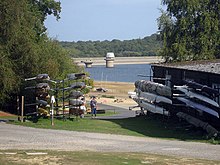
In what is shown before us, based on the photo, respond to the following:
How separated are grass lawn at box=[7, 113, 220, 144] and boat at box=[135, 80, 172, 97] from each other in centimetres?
178

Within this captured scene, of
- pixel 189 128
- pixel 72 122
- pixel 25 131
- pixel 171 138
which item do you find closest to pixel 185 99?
pixel 189 128

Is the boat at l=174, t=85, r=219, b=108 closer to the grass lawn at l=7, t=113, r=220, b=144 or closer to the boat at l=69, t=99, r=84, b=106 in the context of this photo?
the grass lawn at l=7, t=113, r=220, b=144

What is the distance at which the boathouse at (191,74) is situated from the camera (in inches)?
1080

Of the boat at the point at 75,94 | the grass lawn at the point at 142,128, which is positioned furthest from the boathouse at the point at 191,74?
the boat at the point at 75,94

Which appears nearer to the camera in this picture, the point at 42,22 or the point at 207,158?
the point at 207,158

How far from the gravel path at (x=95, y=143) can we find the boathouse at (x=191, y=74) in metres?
5.13

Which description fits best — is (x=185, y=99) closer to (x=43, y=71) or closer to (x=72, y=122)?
(x=72, y=122)

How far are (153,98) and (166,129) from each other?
5053mm

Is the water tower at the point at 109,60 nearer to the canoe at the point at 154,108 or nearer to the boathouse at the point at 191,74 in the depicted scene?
the boathouse at the point at 191,74

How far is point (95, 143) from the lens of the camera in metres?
21.9

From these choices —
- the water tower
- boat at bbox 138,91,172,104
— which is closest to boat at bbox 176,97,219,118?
boat at bbox 138,91,172,104

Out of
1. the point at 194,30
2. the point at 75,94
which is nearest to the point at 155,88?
the point at 75,94

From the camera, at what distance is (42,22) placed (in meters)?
49.7

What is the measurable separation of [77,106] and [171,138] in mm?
8343
